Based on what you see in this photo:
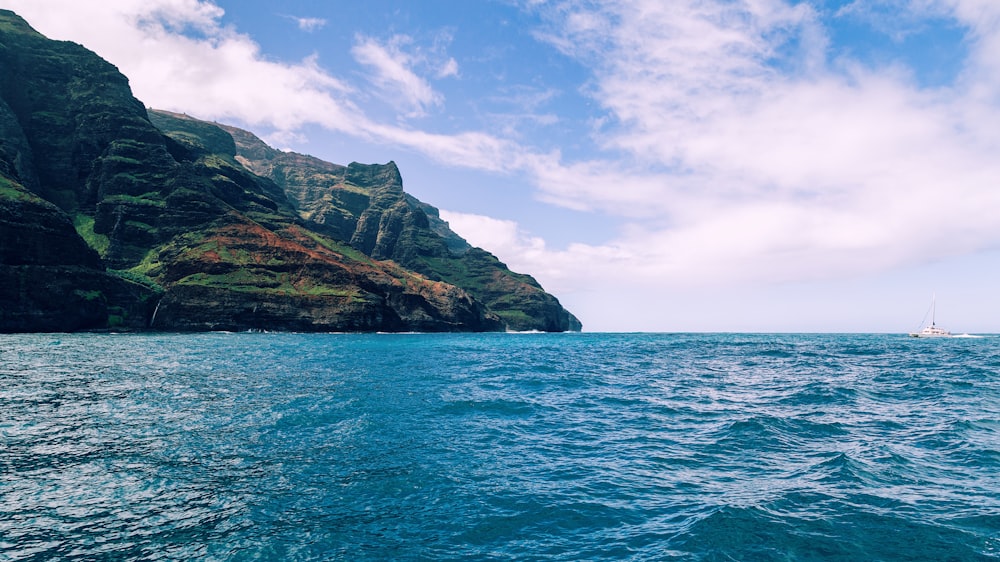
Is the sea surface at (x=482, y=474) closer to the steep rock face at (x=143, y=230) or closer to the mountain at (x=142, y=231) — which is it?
the mountain at (x=142, y=231)

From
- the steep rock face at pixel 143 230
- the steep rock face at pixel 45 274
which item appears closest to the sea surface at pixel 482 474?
the steep rock face at pixel 45 274

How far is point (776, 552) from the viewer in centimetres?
977

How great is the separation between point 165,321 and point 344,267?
182 feet

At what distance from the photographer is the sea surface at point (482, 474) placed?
10.2 metres

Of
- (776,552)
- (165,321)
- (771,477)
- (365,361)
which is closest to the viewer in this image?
(776,552)

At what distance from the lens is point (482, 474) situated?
15.3 m

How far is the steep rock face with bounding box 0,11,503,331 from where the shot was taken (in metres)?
111

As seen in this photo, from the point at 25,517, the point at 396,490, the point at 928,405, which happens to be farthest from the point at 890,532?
the point at 928,405

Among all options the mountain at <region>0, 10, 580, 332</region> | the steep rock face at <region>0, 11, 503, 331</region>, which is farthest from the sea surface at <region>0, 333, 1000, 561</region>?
the steep rock face at <region>0, 11, 503, 331</region>

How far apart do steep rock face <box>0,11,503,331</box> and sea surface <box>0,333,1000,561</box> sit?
3719 inches

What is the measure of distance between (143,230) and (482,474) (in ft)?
550

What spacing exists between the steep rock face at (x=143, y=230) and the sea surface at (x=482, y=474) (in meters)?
94.5

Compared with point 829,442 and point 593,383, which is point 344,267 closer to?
point 593,383

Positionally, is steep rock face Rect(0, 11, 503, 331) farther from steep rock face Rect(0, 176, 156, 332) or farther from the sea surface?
the sea surface
